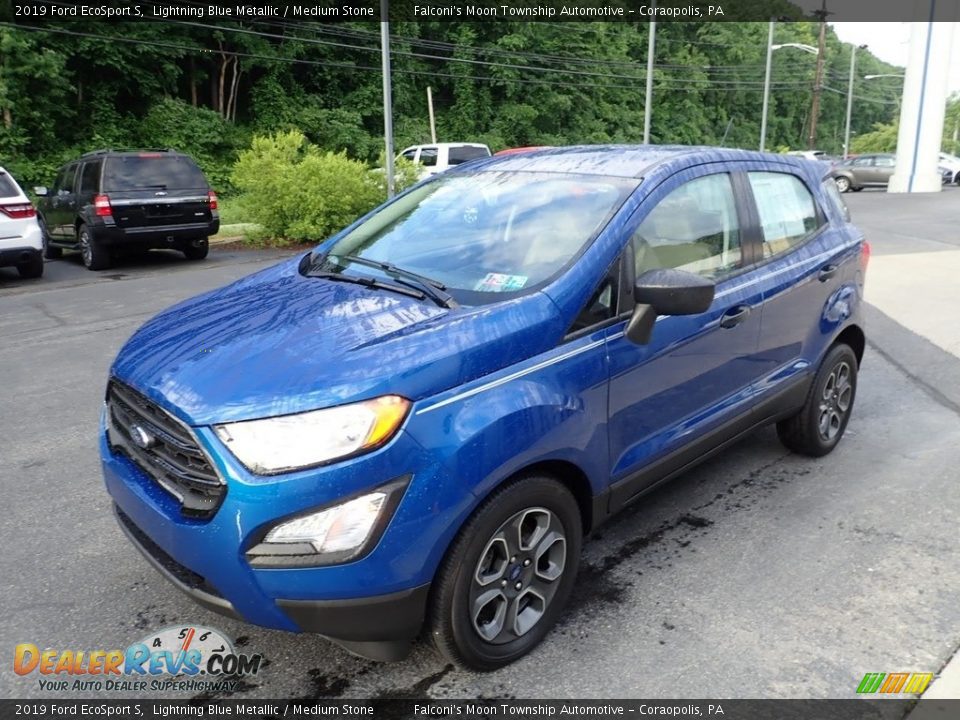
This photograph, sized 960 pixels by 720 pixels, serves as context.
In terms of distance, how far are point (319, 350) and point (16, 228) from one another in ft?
33.0

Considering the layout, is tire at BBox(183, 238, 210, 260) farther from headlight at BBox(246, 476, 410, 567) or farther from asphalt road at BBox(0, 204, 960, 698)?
headlight at BBox(246, 476, 410, 567)

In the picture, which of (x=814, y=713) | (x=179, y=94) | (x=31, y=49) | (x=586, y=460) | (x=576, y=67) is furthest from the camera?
(x=576, y=67)

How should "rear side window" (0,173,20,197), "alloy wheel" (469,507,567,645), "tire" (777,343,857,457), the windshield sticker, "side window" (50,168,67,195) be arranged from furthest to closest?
"side window" (50,168,67,195), "rear side window" (0,173,20,197), "tire" (777,343,857,457), the windshield sticker, "alloy wheel" (469,507,567,645)

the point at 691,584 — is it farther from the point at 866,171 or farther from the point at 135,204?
the point at 866,171

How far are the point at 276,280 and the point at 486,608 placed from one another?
1695 millimetres

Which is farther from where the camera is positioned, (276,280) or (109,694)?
(276,280)

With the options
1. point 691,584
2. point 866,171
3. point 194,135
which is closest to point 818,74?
point 866,171

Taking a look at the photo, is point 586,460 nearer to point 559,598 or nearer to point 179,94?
point 559,598

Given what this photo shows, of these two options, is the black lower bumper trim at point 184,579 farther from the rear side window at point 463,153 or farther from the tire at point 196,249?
the rear side window at point 463,153

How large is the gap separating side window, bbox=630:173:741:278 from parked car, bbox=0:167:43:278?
996cm

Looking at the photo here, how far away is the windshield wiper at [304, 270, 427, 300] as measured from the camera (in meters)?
2.97

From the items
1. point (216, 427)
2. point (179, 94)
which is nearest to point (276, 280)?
point (216, 427)

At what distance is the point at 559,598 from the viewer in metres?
2.89

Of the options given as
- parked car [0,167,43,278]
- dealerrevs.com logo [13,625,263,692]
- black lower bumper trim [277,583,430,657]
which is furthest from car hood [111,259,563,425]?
parked car [0,167,43,278]
